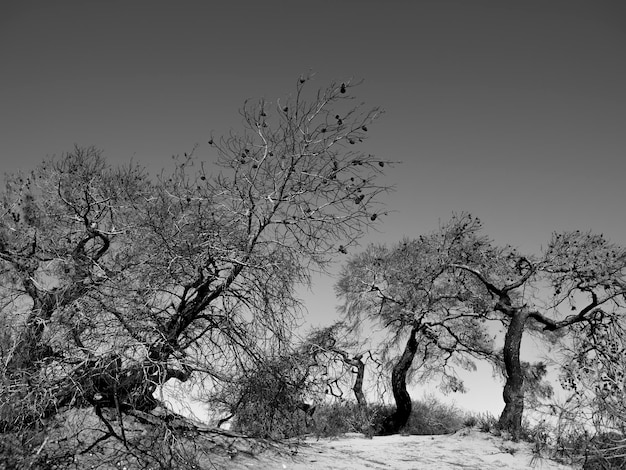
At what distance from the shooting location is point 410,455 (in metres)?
9.05

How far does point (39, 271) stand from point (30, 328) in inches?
102

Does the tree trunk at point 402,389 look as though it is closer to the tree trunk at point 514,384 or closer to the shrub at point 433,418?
the shrub at point 433,418

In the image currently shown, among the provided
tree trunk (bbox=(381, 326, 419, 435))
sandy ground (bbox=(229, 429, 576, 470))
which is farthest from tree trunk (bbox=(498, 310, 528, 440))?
tree trunk (bbox=(381, 326, 419, 435))

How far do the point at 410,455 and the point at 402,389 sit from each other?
8299 millimetres

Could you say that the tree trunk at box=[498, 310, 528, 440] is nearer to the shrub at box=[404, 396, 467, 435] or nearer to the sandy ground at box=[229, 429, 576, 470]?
the sandy ground at box=[229, 429, 576, 470]

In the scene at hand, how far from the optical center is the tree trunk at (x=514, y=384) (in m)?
11.2

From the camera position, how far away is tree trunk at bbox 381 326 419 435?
17.0m

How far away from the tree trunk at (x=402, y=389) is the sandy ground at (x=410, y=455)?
5749 mm

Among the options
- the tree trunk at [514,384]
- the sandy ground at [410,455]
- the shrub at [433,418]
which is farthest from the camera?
the shrub at [433,418]

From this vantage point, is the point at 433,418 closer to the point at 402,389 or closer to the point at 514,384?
the point at 402,389

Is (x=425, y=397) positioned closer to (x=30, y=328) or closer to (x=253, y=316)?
(x=253, y=316)

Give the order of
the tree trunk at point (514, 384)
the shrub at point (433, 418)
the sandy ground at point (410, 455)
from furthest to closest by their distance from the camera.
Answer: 1. the shrub at point (433, 418)
2. the tree trunk at point (514, 384)
3. the sandy ground at point (410, 455)

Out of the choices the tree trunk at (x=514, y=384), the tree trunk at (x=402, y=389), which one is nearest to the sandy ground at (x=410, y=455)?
the tree trunk at (x=514, y=384)

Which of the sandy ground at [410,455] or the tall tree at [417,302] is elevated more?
the tall tree at [417,302]
